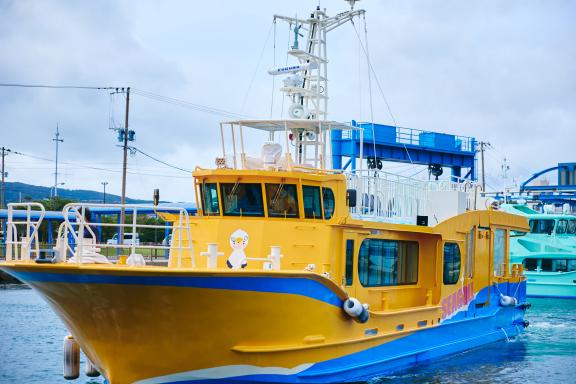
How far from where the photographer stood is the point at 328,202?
1343 cm

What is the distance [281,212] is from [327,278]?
1.78 m

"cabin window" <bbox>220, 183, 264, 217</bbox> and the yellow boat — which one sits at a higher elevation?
"cabin window" <bbox>220, 183, 264, 217</bbox>

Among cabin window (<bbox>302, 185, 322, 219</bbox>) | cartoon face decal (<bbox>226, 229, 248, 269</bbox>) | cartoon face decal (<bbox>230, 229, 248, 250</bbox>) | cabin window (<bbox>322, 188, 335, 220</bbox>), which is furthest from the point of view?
cabin window (<bbox>322, 188, 335, 220</bbox>)

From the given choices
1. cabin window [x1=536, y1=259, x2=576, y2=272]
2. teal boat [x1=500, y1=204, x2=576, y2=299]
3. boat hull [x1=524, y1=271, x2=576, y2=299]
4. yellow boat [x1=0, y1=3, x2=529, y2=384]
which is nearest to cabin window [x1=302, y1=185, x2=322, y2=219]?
yellow boat [x1=0, y1=3, x2=529, y2=384]

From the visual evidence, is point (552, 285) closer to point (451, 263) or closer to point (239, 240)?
point (451, 263)

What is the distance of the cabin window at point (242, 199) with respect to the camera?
43.2ft

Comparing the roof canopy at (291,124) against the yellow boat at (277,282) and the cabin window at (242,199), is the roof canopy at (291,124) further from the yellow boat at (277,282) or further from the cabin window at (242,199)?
the cabin window at (242,199)

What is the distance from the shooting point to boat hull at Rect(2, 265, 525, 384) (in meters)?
10.6

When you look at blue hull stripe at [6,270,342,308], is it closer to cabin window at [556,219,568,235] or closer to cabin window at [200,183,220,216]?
cabin window at [200,183,220,216]

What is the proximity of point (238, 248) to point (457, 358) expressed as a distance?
7.27 m

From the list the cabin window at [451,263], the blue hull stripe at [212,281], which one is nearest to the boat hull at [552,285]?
the cabin window at [451,263]

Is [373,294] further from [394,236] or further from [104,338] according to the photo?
[104,338]

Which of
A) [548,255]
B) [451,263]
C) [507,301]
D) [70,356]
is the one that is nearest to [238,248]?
[70,356]

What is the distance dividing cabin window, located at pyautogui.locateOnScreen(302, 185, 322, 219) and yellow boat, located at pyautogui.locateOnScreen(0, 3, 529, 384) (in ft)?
0.07
